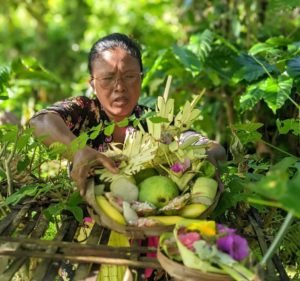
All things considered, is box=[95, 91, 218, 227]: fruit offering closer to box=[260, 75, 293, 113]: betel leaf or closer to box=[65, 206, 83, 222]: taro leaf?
box=[65, 206, 83, 222]: taro leaf

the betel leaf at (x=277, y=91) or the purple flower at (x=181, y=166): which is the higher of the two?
the betel leaf at (x=277, y=91)

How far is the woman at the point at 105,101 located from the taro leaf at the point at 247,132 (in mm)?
100

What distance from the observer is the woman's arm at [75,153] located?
1.65m

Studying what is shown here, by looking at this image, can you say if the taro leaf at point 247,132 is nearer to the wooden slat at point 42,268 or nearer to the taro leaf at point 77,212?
the taro leaf at point 77,212

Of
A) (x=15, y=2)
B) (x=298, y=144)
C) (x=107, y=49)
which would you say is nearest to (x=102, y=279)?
(x=107, y=49)

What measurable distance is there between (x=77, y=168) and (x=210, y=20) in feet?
9.49

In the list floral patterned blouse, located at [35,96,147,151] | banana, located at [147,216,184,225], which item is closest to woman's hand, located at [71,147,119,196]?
banana, located at [147,216,184,225]

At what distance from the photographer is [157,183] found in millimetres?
1649

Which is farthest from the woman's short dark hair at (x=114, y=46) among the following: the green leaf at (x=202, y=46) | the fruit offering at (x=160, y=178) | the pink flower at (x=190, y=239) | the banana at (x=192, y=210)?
the pink flower at (x=190, y=239)

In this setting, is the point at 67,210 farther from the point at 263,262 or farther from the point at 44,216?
the point at 263,262

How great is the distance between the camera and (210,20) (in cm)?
429

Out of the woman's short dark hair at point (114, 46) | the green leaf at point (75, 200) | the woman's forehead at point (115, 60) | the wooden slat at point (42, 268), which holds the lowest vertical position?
the wooden slat at point (42, 268)

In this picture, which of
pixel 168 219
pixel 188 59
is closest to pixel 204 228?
pixel 168 219

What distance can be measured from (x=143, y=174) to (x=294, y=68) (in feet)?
3.95
